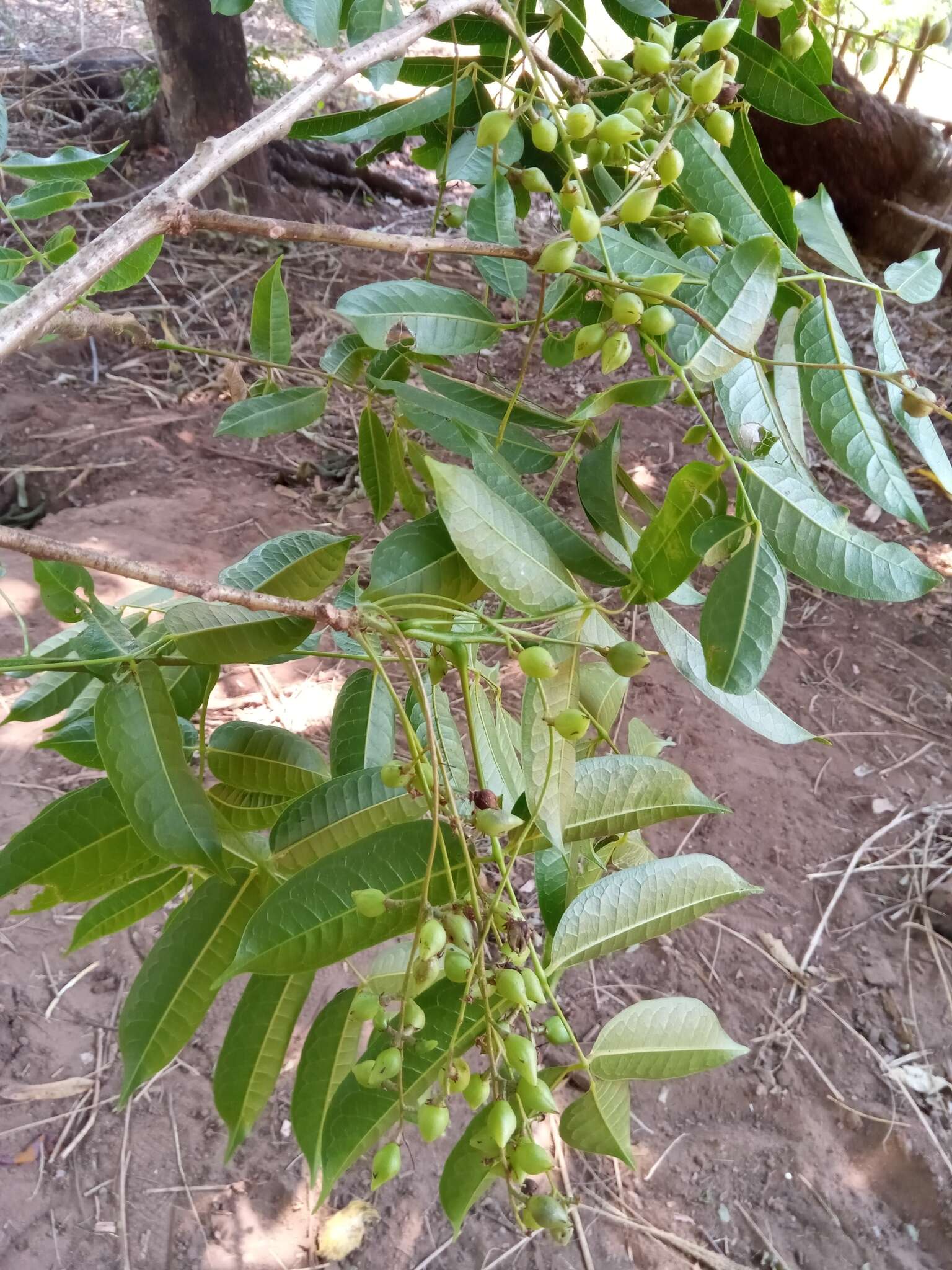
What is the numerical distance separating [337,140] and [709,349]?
493 mm

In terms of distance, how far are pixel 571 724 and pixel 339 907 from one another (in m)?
0.19

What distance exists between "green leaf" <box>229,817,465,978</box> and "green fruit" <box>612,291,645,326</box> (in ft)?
1.06

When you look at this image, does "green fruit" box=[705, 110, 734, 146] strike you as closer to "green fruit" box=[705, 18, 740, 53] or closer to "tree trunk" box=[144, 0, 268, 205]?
"green fruit" box=[705, 18, 740, 53]

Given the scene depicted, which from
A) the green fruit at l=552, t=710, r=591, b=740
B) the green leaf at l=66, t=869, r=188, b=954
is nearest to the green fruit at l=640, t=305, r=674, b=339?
the green fruit at l=552, t=710, r=591, b=740

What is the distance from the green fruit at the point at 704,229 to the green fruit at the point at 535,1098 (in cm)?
53

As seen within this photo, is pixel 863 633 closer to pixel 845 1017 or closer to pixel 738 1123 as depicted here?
pixel 845 1017

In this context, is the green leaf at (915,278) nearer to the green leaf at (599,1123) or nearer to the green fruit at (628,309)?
the green fruit at (628,309)

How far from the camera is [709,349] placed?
21.0 inches

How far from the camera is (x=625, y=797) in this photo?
0.59m

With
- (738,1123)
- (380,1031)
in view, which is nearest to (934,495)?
(738,1123)

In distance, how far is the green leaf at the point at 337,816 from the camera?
59cm

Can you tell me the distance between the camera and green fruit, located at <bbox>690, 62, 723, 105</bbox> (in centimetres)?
54

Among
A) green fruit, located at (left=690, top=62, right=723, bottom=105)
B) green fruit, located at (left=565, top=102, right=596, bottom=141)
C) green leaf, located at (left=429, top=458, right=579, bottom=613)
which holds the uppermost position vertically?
green fruit, located at (left=690, top=62, right=723, bottom=105)

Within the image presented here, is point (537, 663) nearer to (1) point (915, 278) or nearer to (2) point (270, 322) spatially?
(1) point (915, 278)
